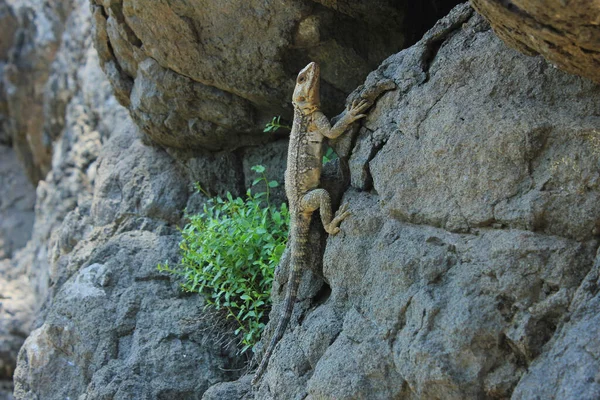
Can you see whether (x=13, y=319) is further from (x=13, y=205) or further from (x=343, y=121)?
(x=343, y=121)

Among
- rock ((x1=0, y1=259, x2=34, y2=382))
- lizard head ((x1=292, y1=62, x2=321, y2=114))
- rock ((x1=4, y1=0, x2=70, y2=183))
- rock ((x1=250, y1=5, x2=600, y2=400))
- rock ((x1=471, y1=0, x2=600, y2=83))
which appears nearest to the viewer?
rock ((x1=471, y1=0, x2=600, y2=83))

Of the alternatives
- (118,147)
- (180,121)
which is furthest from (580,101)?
(118,147)

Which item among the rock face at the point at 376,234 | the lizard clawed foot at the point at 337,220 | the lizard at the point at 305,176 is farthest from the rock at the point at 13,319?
the lizard clawed foot at the point at 337,220

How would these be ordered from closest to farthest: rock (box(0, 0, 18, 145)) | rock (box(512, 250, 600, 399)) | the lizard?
rock (box(512, 250, 600, 399)) < the lizard < rock (box(0, 0, 18, 145))

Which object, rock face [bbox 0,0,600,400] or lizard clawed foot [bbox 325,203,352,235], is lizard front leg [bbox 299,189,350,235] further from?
rock face [bbox 0,0,600,400]

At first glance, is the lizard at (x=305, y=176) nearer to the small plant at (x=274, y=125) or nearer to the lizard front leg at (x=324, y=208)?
the lizard front leg at (x=324, y=208)

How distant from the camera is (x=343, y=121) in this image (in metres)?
4.86

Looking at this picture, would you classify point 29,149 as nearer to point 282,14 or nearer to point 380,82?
point 282,14

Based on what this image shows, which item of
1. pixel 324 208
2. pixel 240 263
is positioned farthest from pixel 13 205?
pixel 324 208

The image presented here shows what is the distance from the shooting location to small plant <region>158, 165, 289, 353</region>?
571 centimetres

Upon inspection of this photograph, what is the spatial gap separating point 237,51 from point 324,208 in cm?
181

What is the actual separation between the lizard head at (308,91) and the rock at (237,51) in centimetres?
48

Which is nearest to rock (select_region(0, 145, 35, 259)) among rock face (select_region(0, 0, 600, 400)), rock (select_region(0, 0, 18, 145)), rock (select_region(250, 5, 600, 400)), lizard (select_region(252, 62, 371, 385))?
rock (select_region(0, 0, 18, 145))

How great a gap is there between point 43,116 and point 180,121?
617 cm
